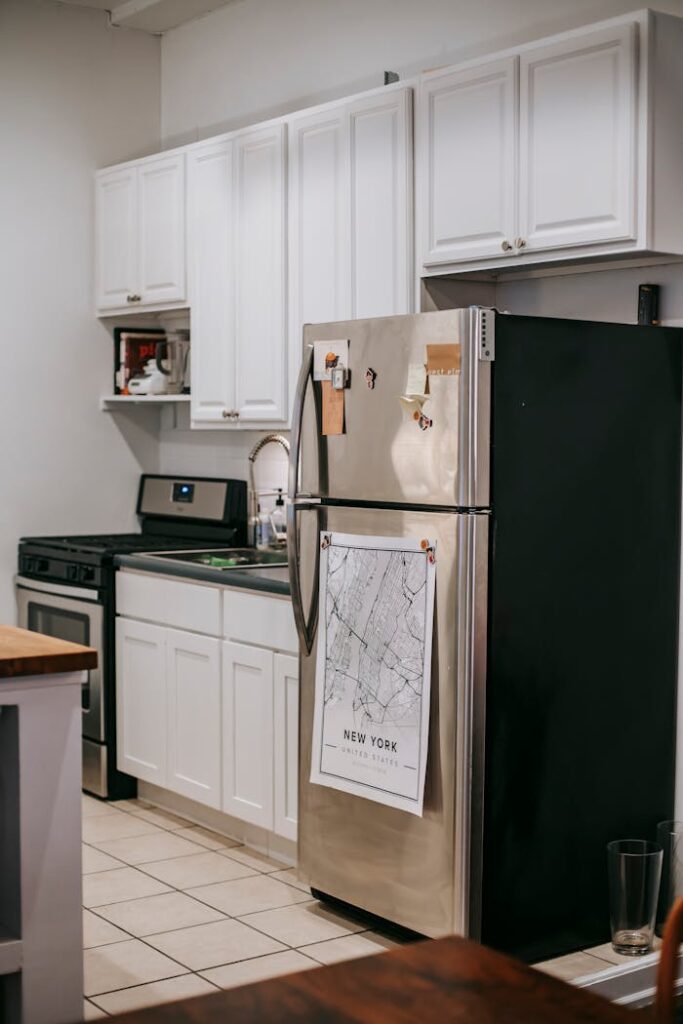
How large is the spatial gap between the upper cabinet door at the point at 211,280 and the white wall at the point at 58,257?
0.70m

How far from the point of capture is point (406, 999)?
1174 millimetres

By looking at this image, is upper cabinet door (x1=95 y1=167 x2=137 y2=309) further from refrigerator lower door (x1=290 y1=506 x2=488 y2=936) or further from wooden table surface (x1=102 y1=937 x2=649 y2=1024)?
wooden table surface (x1=102 y1=937 x2=649 y2=1024)

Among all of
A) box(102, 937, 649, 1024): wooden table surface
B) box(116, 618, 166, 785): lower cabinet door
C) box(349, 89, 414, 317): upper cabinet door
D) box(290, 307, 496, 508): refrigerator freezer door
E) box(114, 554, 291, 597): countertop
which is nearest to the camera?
box(102, 937, 649, 1024): wooden table surface

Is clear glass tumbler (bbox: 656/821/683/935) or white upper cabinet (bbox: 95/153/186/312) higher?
white upper cabinet (bbox: 95/153/186/312)

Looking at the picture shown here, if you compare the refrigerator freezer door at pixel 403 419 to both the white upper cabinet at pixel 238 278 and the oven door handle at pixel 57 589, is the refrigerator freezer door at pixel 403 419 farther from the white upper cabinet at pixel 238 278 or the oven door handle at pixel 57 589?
the oven door handle at pixel 57 589

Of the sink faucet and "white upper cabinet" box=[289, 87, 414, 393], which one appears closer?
"white upper cabinet" box=[289, 87, 414, 393]

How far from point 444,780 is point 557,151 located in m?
1.65

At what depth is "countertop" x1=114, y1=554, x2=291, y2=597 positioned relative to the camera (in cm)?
403

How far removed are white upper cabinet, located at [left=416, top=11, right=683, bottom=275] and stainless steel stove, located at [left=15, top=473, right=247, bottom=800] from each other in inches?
67.4

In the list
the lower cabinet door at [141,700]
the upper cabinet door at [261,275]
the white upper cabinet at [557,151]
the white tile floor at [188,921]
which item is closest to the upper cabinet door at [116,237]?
the upper cabinet door at [261,275]

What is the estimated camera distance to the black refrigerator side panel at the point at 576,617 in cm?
320

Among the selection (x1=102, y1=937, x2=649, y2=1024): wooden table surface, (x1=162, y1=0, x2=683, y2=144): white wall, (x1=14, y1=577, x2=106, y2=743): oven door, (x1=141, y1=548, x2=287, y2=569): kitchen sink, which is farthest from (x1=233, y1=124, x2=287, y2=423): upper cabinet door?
(x1=102, y1=937, x2=649, y2=1024): wooden table surface

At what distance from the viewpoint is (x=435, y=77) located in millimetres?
3779

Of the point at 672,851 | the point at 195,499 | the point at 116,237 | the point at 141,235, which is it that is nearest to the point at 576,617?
the point at 672,851
